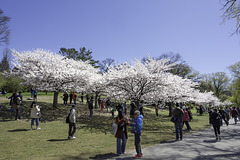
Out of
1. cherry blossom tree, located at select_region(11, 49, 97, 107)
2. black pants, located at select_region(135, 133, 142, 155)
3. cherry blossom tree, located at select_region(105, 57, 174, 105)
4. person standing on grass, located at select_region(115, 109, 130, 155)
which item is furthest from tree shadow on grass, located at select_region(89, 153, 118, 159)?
cherry blossom tree, located at select_region(11, 49, 97, 107)

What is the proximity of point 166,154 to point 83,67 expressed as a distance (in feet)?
84.3

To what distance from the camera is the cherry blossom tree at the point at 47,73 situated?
16797mm

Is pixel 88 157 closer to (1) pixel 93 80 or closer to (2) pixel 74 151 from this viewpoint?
(2) pixel 74 151

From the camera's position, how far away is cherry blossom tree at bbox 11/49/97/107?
55.1ft

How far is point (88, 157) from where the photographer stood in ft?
18.2

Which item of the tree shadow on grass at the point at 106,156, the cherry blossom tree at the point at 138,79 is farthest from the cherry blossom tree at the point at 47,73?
the tree shadow on grass at the point at 106,156

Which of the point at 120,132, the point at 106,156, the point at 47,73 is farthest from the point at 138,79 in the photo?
the point at 47,73

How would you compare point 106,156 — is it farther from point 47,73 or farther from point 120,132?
point 47,73

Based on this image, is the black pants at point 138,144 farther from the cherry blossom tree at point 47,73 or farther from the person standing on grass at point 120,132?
the cherry blossom tree at point 47,73

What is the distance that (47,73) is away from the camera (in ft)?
54.6

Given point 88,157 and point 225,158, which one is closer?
point 225,158

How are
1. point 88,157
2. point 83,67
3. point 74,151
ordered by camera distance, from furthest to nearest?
point 83,67, point 74,151, point 88,157

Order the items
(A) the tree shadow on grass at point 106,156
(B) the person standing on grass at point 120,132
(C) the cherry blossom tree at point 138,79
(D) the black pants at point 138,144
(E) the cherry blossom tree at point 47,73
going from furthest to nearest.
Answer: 1. (E) the cherry blossom tree at point 47,73
2. (C) the cherry blossom tree at point 138,79
3. (B) the person standing on grass at point 120,132
4. (A) the tree shadow on grass at point 106,156
5. (D) the black pants at point 138,144

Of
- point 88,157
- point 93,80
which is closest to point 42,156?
point 88,157
